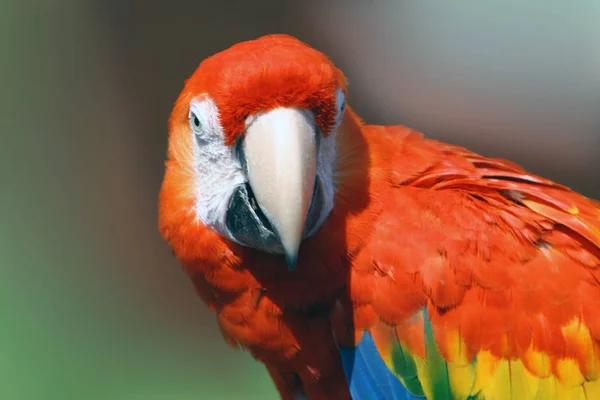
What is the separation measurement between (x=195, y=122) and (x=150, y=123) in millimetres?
1857

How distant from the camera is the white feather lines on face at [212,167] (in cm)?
105

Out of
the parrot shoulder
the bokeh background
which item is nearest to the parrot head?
the parrot shoulder

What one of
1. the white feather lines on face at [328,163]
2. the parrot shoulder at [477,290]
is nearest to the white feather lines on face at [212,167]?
the white feather lines on face at [328,163]

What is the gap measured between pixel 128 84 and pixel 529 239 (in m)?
2.20

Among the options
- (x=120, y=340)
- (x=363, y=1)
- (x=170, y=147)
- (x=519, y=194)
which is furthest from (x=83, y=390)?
(x=363, y=1)

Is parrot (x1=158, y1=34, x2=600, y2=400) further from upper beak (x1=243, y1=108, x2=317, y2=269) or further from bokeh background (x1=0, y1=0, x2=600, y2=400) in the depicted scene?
bokeh background (x1=0, y1=0, x2=600, y2=400)

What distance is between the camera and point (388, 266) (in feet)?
3.62

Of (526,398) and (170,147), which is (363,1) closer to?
(170,147)

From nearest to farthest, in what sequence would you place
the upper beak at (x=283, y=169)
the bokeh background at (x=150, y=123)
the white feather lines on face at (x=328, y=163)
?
the upper beak at (x=283, y=169) → the white feather lines on face at (x=328, y=163) → the bokeh background at (x=150, y=123)

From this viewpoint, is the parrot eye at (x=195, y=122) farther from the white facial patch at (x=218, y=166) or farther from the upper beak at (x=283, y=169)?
the upper beak at (x=283, y=169)

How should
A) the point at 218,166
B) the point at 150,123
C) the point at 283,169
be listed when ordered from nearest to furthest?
the point at 283,169 < the point at 218,166 < the point at 150,123

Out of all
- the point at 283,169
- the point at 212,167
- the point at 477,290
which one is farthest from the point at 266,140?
the point at 477,290

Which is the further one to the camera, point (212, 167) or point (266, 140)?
point (212, 167)

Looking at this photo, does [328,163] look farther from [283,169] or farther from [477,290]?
[477,290]
